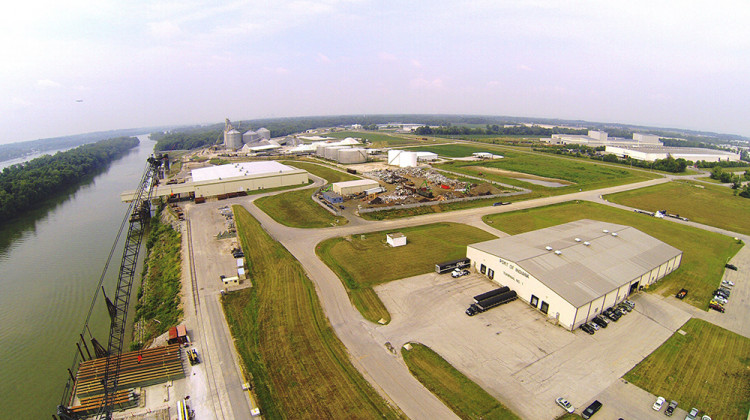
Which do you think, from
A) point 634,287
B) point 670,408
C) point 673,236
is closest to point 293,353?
point 670,408

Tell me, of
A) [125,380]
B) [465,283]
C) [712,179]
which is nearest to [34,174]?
[125,380]

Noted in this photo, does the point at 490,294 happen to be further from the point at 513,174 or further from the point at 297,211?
the point at 513,174

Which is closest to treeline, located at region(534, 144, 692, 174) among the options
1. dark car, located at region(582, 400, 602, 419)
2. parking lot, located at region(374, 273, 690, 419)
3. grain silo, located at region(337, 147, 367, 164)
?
grain silo, located at region(337, 147, 367, 164)

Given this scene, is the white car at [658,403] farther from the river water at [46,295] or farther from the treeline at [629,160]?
the treeline at [629,160]

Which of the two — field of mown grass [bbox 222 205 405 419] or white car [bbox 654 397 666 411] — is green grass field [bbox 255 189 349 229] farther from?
white car [bbox 654 397 666 411]

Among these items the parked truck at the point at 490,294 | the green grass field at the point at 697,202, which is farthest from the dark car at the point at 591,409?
the green grass field at the point at 697,202
